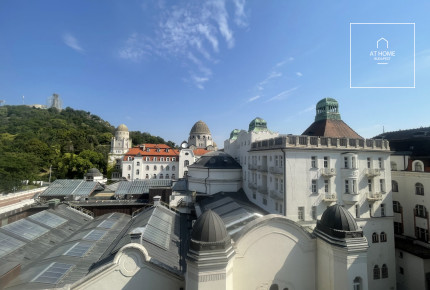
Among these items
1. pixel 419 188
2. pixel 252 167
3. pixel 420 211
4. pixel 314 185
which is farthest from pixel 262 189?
pixel 420 211

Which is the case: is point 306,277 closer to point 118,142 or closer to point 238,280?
point 238,280

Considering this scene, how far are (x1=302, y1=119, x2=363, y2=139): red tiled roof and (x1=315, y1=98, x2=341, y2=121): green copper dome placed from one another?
1.97ft

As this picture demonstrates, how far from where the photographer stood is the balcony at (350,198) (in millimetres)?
19562

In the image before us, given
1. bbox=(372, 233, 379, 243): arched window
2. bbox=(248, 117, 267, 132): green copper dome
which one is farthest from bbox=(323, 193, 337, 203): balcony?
bbox=(248, 117, 267, 132): green copper dome

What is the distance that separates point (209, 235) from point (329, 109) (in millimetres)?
25541

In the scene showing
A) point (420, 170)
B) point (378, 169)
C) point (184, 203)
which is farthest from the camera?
point (184, 203)

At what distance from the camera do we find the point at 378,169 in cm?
2108

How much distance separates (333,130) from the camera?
24297 millimetres

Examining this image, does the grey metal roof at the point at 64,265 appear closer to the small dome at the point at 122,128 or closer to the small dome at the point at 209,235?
the small dome at the point at 209,235

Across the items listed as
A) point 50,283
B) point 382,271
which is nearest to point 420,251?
point 382,271

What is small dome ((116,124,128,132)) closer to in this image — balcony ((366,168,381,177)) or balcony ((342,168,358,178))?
balcony ((342,168,358,178))

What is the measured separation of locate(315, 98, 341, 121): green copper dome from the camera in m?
25.7

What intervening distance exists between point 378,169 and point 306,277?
17737 mm

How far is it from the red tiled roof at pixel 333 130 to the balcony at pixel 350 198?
7.35 meters
